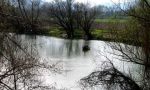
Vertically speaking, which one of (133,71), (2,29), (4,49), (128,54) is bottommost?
(133,71)

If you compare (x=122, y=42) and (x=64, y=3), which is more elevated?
(x=64, y=3)

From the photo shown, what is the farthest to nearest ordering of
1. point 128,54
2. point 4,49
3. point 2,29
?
point 128,54 < point 4,49 < point 2,29

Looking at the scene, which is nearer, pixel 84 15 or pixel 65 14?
pixel 84 15

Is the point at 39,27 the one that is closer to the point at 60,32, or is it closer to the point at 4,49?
the point at 4,49

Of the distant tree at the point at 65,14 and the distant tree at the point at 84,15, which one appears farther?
the distant tree at the point at 65,14

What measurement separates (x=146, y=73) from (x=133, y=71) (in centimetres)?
407

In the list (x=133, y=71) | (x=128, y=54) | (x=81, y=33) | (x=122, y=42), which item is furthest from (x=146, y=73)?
(x=81, y=33)

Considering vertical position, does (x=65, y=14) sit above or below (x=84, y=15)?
above

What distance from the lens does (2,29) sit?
472 cm

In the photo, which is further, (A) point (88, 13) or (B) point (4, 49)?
(A) point (88, 13)

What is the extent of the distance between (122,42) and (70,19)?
38098mm

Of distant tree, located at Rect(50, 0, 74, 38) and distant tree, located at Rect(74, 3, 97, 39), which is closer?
distant tree, located at Rect(74, 3, 97, 39)

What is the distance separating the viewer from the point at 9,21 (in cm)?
441

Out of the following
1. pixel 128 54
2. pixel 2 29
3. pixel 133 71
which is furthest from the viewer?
pixel 133 71
